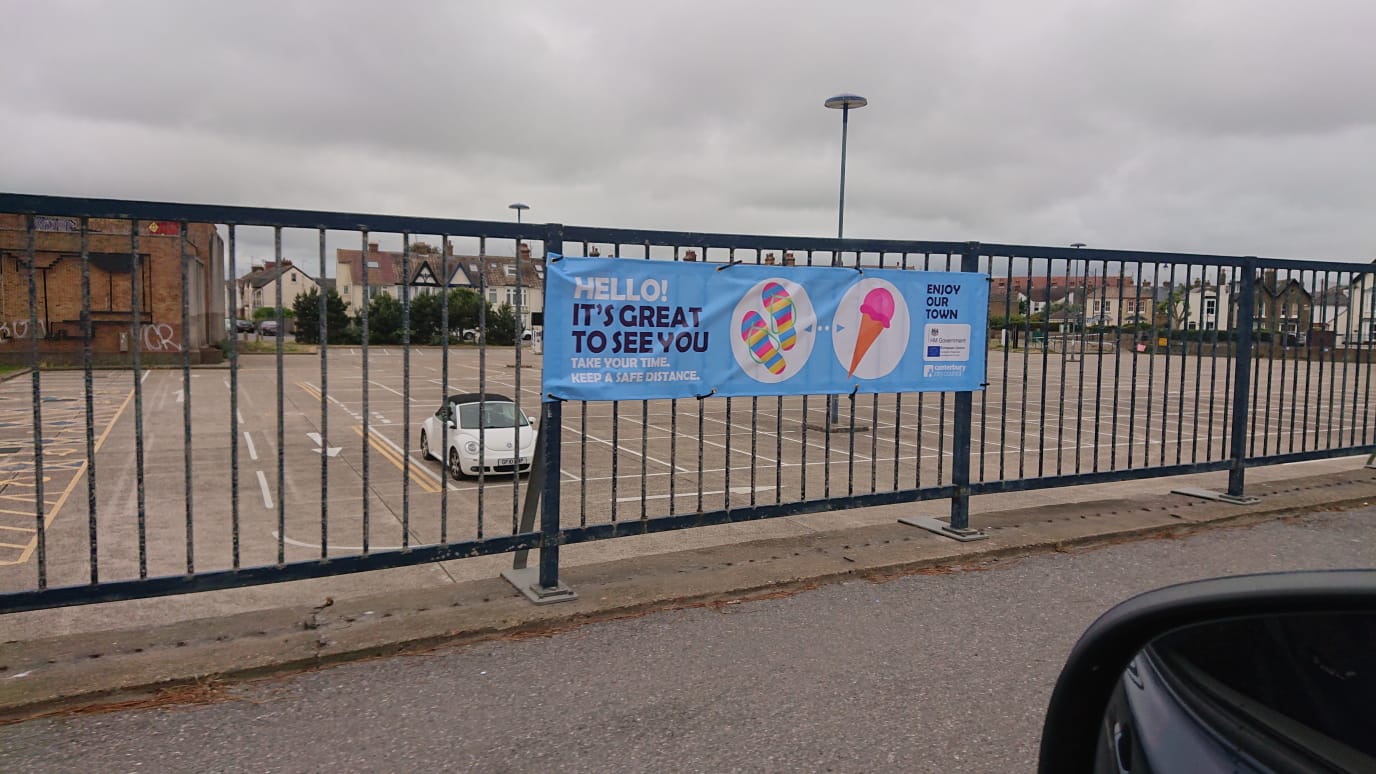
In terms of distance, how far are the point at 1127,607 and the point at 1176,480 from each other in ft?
30.3

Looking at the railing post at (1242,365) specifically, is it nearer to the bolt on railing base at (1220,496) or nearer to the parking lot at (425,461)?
the bolt on railing base at (1220,496)

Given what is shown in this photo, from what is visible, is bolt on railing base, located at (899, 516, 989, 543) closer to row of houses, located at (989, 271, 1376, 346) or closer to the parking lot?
the parking lot

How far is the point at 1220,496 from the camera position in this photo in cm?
774

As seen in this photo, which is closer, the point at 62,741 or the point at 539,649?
the point at 62,741

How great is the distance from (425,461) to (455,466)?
1922mm

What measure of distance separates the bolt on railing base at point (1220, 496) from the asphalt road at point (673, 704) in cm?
343

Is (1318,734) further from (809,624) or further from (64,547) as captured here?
(64,547)

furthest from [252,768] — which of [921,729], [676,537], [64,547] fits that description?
[64,547]

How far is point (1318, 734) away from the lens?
4.28 ft

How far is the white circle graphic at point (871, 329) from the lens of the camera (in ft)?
18.6

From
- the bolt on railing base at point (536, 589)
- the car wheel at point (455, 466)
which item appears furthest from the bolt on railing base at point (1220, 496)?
the car wheel at point (455, 466)

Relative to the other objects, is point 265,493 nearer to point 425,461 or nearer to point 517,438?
point 425,461

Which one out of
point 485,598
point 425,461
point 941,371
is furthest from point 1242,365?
point 425,461

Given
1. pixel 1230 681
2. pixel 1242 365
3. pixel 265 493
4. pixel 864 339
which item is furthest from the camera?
pixel 265 493
